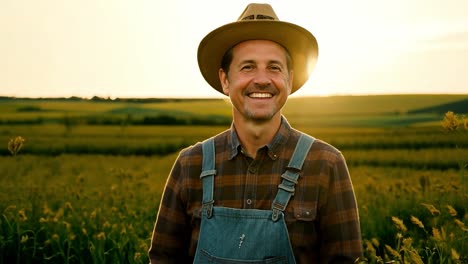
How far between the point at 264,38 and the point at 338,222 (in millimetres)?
1107

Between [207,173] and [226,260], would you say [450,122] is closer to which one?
[207,173]

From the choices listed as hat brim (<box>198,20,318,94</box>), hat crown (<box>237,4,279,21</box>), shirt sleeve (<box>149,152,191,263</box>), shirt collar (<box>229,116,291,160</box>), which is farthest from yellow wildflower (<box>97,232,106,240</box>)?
hat crown (<box>237,4,279,21</box>)

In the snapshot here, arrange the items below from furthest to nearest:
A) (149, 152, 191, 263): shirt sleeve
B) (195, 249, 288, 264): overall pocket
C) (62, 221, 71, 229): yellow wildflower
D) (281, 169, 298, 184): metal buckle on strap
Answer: (62, 221, 71, 229): yellow wildflower → (149, 152, 191, 263): shirt sleeve → (281, 169, 298, 184): metal buckle on strap → (195, 249, 288, 264): overall pocket

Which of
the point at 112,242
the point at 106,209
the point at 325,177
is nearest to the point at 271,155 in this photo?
the point at 325,177

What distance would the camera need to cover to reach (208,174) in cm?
385

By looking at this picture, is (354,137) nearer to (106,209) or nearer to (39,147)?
(39,147)

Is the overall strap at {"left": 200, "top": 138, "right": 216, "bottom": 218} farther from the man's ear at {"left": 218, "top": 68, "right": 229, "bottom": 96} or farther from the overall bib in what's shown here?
the man's ear at {"left": 218, "top": 68, "right": 229, "bottom": 96}

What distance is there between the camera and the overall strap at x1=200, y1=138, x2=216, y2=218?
376cm

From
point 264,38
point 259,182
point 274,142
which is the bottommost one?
point 259,182

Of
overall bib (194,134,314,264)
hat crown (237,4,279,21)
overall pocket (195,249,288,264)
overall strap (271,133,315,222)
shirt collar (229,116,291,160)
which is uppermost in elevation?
hat crown (237,4,279,21)

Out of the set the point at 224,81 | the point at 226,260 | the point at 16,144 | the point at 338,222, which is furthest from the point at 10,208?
the point at 338,222

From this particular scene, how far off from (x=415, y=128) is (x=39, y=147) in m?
12.5

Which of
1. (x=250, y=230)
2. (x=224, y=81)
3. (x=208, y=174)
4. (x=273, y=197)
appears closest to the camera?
(x=250, y=230)

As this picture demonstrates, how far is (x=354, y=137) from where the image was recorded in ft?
72.3
